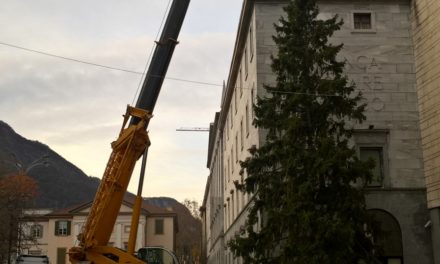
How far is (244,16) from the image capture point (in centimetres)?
3097

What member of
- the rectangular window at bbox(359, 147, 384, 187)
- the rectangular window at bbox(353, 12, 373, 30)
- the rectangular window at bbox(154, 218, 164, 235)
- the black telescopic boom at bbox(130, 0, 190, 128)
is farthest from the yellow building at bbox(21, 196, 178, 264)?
the black telescopic boom at bbox(130, 0, 190, 128)

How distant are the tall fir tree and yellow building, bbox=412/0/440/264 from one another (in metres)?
5.40

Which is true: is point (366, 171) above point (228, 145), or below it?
below

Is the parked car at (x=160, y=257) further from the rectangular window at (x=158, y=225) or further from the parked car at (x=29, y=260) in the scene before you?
the rectangular window at (x=158, y=225)

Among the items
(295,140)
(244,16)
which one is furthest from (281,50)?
(244,16)

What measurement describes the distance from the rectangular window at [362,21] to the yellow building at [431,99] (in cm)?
310

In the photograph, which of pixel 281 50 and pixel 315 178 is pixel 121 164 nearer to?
pixel 315 178

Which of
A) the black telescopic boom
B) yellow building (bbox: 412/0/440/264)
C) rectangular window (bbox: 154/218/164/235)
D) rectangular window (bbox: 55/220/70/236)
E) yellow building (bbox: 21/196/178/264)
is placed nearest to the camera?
the black telescopic boom

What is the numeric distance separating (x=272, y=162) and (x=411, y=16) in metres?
12.0

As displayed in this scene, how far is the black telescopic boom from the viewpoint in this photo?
1672 cm

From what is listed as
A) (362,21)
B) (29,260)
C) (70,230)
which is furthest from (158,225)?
(362,21)

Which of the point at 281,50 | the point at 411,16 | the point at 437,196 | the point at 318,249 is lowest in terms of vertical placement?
the point at 318,249

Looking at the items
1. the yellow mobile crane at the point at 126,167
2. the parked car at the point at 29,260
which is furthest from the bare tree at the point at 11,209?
the yellow mobile crane at the point at 126,167

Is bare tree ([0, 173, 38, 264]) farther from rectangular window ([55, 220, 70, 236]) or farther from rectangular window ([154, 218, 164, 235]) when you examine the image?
rectangular window ([154, 218, 164, 235])
